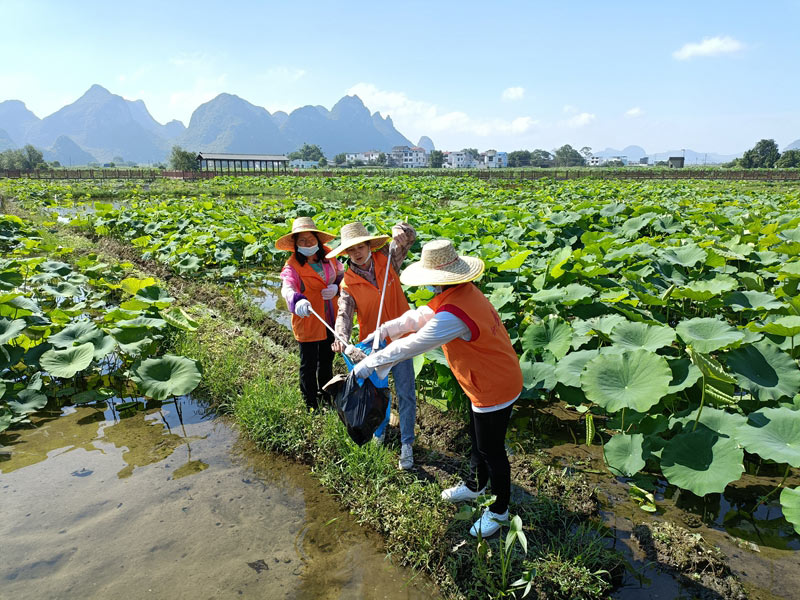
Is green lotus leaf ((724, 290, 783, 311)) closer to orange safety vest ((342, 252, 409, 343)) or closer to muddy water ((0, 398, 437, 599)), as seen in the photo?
orange safety vest ((342, 252, 409, 343))

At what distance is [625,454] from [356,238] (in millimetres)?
2130

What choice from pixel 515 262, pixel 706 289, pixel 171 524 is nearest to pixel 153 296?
pixel 171 524

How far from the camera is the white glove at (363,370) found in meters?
2.40

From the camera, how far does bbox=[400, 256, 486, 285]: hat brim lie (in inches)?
87.5

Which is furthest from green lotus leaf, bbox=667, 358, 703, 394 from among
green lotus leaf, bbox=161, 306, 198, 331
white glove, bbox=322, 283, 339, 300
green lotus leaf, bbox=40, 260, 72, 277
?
green lotus leaf, bbox=40, 260, 72, 277

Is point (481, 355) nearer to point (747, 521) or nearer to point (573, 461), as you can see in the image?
point (573, 461)

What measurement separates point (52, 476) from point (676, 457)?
4123mm

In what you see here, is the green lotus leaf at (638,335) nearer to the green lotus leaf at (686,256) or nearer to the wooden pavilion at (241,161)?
the green lotus leaf at (686,256)

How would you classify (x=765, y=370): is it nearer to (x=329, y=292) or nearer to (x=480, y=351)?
(x=480, y=351)

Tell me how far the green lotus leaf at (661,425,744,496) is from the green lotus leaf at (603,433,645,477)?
15cm

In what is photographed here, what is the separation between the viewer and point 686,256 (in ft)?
16.9

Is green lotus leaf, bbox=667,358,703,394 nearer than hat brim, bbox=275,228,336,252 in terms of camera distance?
Yes

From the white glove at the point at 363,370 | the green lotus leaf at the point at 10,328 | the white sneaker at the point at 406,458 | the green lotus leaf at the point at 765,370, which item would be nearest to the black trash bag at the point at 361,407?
the white glove at the point at 363,370

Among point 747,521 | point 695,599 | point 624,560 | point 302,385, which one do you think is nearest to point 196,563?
point 302,385
